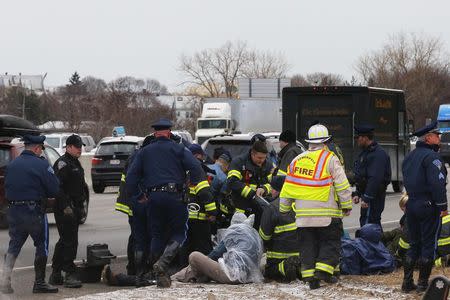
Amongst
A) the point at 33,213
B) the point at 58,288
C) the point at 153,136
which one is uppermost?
the point at 153,136

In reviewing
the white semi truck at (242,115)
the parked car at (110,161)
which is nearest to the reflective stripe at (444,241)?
the parked car at (110,161)

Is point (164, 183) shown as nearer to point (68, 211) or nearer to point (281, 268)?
point (68, 211)

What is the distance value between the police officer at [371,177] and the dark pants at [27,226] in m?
4.29

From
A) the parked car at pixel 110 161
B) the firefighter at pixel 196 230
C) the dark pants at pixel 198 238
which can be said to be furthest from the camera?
the parked car at pixel 110 161

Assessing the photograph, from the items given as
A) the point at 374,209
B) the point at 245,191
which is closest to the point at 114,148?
the point at 374,209

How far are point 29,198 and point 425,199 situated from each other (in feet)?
13.5

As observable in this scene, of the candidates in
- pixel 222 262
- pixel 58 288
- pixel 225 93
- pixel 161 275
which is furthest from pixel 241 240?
pixel 225 93

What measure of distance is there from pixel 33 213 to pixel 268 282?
2.60 metres

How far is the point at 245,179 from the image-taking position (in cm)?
1298

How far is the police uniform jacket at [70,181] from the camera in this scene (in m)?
11.8

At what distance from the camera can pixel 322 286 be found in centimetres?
1052

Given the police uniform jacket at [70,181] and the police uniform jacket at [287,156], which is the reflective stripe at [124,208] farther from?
the police uniform jacket at [287,156]

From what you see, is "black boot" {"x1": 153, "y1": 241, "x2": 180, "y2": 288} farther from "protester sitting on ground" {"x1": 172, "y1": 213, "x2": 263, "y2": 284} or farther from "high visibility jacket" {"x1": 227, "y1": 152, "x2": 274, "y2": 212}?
"high visibility jacket" {"x1": 227, "y1": 152, "x2": 274, "y2": 212}

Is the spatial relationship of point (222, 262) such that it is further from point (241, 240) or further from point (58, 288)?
point (58, 288)
